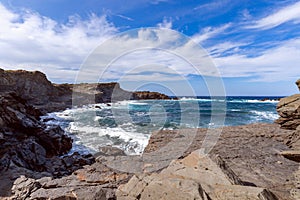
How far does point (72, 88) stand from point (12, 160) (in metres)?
55.0

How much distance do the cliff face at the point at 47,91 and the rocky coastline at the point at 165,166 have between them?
17890mm

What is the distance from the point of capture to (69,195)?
12.0 ft

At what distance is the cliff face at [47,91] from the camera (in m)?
33.2

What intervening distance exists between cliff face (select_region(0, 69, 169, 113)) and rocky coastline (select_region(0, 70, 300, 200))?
17890 millimetres

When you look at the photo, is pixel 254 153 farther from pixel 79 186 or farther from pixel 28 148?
pixel 28 148

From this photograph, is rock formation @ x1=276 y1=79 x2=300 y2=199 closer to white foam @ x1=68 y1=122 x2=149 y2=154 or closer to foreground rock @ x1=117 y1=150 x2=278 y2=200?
foreground rock @ x1=117 y1=150 x2=278 y2=200

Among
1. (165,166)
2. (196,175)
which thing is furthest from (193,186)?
(165,166)

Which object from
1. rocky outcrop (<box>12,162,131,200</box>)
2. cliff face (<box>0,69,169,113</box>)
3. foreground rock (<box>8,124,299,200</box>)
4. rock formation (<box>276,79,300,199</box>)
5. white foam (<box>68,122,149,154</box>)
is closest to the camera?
foreground rock (<box>8,124,299,200</box>)

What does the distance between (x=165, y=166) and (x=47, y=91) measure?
47527mm

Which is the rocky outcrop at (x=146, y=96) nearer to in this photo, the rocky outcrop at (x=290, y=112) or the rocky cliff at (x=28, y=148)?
the rocky cliff at (x=28, y=148)

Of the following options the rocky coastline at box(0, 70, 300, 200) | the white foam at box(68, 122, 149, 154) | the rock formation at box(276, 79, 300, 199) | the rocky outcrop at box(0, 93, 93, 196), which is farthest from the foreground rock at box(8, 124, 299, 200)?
the white foam at box(68, 122, 149, 154)

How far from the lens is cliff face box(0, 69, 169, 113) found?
3325 centimetres

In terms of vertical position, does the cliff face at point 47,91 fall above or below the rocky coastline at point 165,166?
above

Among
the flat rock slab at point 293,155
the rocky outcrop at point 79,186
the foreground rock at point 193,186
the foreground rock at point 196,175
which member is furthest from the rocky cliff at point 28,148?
the flat rock slab at point 293,155
